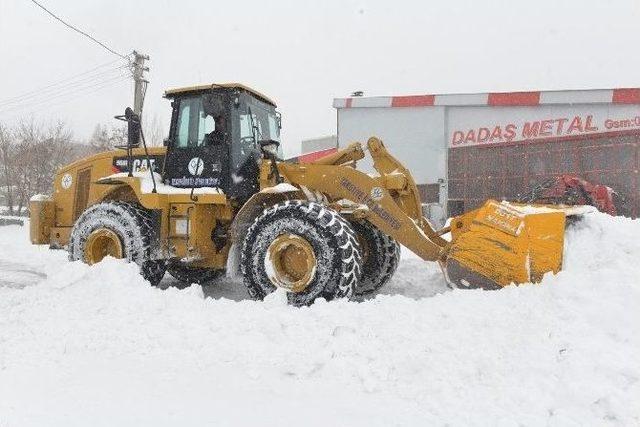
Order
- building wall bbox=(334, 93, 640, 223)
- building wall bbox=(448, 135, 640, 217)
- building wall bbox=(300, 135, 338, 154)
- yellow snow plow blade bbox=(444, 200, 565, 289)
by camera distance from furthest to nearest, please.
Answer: building wall bbox=(300, 135, 338, 154)
building wall bbox=(334, 93, 640, 223)
building wall bbox=(448, 135, 640, 217)
yellow snow plow blade bbox=(444, 200, 565, 289)

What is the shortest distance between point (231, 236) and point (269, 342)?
2.38 metres

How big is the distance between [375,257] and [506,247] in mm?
1972

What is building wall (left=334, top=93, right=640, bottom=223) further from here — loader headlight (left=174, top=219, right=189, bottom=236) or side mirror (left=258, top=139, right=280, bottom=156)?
loader headlight (left=174, top=219, right=189, bottom=236)

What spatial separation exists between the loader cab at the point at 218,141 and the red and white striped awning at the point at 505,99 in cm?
1340

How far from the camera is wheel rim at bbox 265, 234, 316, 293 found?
5.11 meters

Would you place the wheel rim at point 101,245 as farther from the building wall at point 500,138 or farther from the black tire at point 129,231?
the building wall at point 500,138

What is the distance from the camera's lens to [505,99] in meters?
18.0

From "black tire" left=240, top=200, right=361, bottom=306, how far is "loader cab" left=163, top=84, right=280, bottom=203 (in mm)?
994

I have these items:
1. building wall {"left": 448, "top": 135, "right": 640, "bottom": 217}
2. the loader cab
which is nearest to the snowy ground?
the loader cab

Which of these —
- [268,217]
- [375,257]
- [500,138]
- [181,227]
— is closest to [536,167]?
[500,138]

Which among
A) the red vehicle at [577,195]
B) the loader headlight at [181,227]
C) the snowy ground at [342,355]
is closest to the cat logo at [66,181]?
the loader headlight at [181,227]

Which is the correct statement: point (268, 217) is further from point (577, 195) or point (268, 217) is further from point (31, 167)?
point (31, 167)

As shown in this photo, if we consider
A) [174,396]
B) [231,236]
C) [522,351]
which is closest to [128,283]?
[231,236]

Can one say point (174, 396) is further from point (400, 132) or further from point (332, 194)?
point (400, 132)
